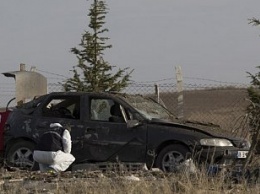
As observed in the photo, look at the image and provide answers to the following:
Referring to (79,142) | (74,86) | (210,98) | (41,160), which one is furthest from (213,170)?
(210,98)

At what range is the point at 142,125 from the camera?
12250mm

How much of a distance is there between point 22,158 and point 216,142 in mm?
3474

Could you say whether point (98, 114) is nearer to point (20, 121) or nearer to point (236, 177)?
point (20, 121)

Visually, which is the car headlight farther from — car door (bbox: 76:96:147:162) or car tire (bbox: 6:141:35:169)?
car tire (bbox: 6:141:35:169)

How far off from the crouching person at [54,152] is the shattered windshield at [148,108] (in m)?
2.07

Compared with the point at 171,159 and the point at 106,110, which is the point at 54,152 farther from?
the point at 106,110

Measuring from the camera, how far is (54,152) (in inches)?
414

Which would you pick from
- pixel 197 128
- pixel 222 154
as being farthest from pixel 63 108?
pixel 222 154

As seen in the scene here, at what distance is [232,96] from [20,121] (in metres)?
25.4

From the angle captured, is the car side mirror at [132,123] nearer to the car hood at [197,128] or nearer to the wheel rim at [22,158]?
the car hood at [197,128]

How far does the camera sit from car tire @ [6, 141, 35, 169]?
12.6 meters

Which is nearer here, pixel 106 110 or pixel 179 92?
pixel 106 110

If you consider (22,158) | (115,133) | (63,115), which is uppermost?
(63,115)

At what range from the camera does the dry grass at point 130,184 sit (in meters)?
7.56
